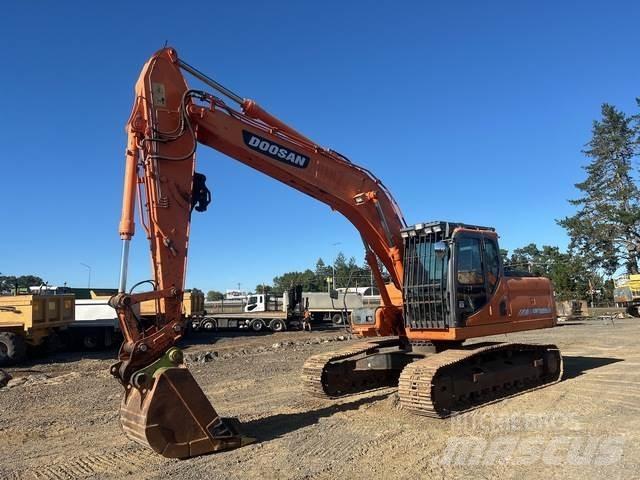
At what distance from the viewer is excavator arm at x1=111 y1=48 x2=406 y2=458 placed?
6.71 metres

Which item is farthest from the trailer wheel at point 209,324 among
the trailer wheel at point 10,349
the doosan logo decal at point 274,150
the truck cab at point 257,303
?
the doosan logo decal at point 274,150

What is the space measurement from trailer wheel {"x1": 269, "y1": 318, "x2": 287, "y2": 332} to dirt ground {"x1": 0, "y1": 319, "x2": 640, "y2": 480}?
2211cm

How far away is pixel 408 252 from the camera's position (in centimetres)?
1003

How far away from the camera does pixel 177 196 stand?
25.5 feet

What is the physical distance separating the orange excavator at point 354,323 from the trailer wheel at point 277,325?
2393 centimetres

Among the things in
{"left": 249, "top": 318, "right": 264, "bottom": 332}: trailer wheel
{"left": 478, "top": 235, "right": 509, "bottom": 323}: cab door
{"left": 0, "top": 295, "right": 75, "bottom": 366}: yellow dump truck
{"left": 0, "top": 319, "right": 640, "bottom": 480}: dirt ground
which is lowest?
{"left": 0, "top": 319, "right": 640, "bottom": 480}: dirt ground

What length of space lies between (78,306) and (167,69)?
758 inches

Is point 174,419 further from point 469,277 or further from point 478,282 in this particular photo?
point 478,282

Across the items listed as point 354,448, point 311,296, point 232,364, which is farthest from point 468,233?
point 311,296

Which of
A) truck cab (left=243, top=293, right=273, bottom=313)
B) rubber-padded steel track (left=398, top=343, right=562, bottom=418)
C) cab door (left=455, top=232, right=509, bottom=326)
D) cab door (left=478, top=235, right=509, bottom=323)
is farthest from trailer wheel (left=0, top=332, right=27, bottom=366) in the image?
truck cab (left=243, top=293, right=273, bottom=313)

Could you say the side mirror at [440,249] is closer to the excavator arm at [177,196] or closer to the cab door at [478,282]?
the cab door at [478,282]

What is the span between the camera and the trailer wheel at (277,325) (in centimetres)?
3491

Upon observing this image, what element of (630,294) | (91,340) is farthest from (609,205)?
(91,340)

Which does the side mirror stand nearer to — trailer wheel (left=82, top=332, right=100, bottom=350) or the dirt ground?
the dirt ground
